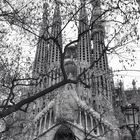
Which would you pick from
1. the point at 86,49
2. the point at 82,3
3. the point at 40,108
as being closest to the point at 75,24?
the point at 82,3

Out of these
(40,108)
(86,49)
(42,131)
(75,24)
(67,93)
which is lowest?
(42,131)

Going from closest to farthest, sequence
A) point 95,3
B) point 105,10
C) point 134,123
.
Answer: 1. point 134,123
2. point 105,10
3. point 95,3

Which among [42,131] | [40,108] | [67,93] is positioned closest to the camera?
[42,131]

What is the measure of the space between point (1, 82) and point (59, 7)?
4587 mm

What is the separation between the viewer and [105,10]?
8.81 meters

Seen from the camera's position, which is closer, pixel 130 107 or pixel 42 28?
pixel 130 107

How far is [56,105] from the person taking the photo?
130 ft

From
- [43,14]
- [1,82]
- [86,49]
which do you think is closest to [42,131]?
[86,49]

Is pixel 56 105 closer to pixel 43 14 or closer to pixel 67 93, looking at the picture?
pixel 67 93

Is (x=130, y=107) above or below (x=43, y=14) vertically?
A: below

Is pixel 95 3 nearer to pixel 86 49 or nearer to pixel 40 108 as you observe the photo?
pixel 40 108

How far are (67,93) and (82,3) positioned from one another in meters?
32.9

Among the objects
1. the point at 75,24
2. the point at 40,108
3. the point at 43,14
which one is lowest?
the point at 40,108

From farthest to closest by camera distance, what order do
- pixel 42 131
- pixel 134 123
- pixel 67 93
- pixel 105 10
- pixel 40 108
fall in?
pixel 40 108, pixel 67 93, pixel 42 131, pixel 105 10, pixel 134 123
